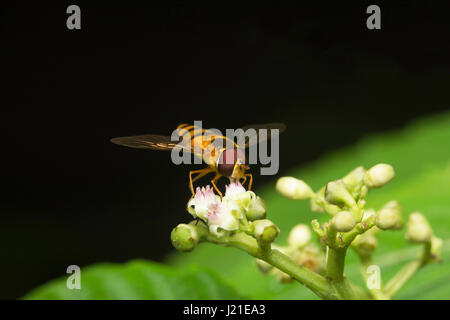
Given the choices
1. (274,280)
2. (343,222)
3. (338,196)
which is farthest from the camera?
(274,280)

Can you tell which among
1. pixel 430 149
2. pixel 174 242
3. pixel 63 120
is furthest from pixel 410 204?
pixel 63 120

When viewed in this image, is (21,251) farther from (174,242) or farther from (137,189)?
(174,242)

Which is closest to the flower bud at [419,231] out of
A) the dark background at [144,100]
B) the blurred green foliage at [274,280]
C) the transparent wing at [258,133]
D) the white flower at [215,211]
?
the blurred green foliage at [274,280]

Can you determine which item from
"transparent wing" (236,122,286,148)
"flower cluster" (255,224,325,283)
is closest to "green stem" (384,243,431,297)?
"flower cluster" (255,224,325,283)

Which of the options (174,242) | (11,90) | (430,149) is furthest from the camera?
(11,90)

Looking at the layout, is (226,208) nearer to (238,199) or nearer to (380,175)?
(238,199)

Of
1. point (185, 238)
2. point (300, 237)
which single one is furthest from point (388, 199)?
point (185, 238)
